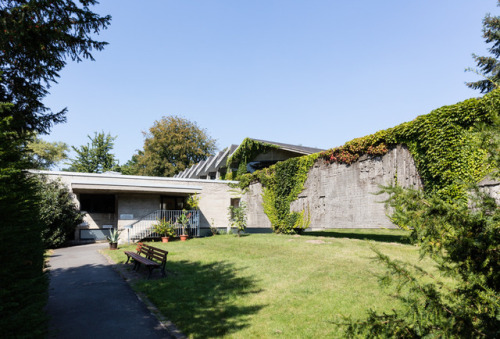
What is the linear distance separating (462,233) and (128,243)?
58.0ft

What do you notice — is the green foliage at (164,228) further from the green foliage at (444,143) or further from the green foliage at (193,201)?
the green foliage at (444,143)

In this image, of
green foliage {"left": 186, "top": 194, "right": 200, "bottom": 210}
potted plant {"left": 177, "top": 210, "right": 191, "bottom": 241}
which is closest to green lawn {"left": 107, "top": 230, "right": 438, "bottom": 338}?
potted plant {"left": 177, "top": 210, "right": 191, "bottom": 241}

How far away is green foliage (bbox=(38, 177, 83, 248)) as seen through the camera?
14.9 metres

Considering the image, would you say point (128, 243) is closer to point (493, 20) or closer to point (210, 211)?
point (210, 211)

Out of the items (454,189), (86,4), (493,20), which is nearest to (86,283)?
(86,4)

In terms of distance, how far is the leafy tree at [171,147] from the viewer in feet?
144

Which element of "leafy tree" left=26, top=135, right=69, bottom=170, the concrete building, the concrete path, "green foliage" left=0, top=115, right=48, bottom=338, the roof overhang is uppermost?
"leafy tree" left=26, top=135, right=69, bottom=170

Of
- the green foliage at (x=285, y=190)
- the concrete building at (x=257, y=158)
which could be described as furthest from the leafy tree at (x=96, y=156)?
the green foliage at (x=285, y=190)

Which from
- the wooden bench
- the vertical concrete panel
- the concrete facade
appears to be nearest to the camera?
the wooden bench

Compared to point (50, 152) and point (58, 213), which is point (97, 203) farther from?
point (50, 152)

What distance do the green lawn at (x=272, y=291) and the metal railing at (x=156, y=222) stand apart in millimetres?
8169

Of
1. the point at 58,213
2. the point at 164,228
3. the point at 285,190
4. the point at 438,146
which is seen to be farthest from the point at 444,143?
the point at 58,213

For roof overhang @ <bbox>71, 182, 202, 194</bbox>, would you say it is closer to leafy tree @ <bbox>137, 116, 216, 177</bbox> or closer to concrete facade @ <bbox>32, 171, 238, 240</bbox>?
concrete facade @ <bbox>32, 171, 238, 240</bbox>

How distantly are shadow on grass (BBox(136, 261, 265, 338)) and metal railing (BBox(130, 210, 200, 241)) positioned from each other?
9.27 m
